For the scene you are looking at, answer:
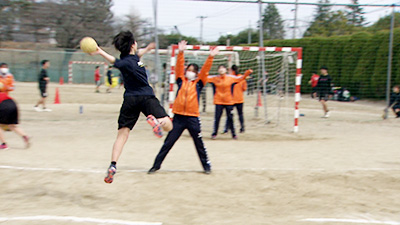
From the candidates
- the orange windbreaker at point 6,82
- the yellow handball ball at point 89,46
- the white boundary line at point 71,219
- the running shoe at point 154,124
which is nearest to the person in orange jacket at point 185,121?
the running shoe at point 154,124

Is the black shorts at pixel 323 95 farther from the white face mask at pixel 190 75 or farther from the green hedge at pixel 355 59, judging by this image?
the white face mask at pixel 190 75

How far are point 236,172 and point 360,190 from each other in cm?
200

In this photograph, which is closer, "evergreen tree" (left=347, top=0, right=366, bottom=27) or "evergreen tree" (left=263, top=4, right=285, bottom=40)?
"evergreen tree" (left=347, top=0, right=366, bottom=27)

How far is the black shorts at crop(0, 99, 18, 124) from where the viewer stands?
8.52 m

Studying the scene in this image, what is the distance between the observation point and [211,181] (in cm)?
646

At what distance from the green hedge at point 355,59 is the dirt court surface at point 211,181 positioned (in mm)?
9646

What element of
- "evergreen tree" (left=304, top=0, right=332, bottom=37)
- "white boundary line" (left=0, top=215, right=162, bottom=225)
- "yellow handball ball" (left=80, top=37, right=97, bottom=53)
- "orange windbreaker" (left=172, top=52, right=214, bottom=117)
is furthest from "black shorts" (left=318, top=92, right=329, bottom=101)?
"white boundary line" (left=0, top=215, right=162, bottom=225)

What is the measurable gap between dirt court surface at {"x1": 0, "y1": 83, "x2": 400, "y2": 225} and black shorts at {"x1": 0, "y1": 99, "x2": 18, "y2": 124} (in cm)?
68

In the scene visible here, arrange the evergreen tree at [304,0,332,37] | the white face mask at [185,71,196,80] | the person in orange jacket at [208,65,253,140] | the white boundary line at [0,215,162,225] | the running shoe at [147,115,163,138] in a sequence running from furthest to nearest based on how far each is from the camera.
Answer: the evergreen tree at [304,0,332,37] < the person in orange jacket at [208,65,253,140] < the white face mask at [185,71,196,80] < the running shoe at [147,115,163,138] < the white boundary line at [0,215,162,225]

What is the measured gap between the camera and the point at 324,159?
8.22 m

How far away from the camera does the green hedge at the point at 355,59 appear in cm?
2017

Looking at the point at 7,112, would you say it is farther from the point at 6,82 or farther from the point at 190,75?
the point at 190,75

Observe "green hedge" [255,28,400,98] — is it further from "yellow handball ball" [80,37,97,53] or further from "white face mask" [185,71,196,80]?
"yellow handball ball" [80,37,97,53]

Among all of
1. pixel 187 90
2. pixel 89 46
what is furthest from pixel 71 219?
pixel 187 90
